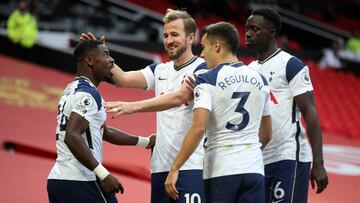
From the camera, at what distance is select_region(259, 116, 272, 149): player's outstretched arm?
4836 millimetres

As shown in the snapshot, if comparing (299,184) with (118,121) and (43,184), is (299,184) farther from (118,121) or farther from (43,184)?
(118,121)

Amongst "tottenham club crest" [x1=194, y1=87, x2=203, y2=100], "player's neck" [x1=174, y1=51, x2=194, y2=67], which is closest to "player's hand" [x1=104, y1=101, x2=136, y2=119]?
"tottenham club crest" [x1=194, y1=87, x2=203, y2=100]

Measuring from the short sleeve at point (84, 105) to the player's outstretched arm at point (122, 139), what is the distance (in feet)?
2.03

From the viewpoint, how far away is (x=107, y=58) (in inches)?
192

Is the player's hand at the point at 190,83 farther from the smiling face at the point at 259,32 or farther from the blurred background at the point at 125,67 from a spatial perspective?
the blurred background at the point at 125,67

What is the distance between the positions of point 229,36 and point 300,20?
67.3ft

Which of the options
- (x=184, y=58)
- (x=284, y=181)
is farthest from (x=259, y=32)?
(x=284, y=181)

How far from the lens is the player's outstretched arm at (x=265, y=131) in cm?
484

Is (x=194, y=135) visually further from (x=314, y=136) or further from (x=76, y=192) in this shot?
(x=314, y=136)

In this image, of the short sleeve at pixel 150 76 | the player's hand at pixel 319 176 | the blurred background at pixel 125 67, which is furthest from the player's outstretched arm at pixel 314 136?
the blurred background at pixel 125 67

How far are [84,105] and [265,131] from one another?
1213mm

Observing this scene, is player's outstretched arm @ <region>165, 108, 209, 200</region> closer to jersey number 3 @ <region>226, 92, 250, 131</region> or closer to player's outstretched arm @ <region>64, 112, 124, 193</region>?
jersey number 3 @ <region>226, 92, 250, 131</region>

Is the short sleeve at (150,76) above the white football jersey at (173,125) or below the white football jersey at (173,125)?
above

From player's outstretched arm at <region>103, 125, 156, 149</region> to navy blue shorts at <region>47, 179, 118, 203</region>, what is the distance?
0.59 meters
